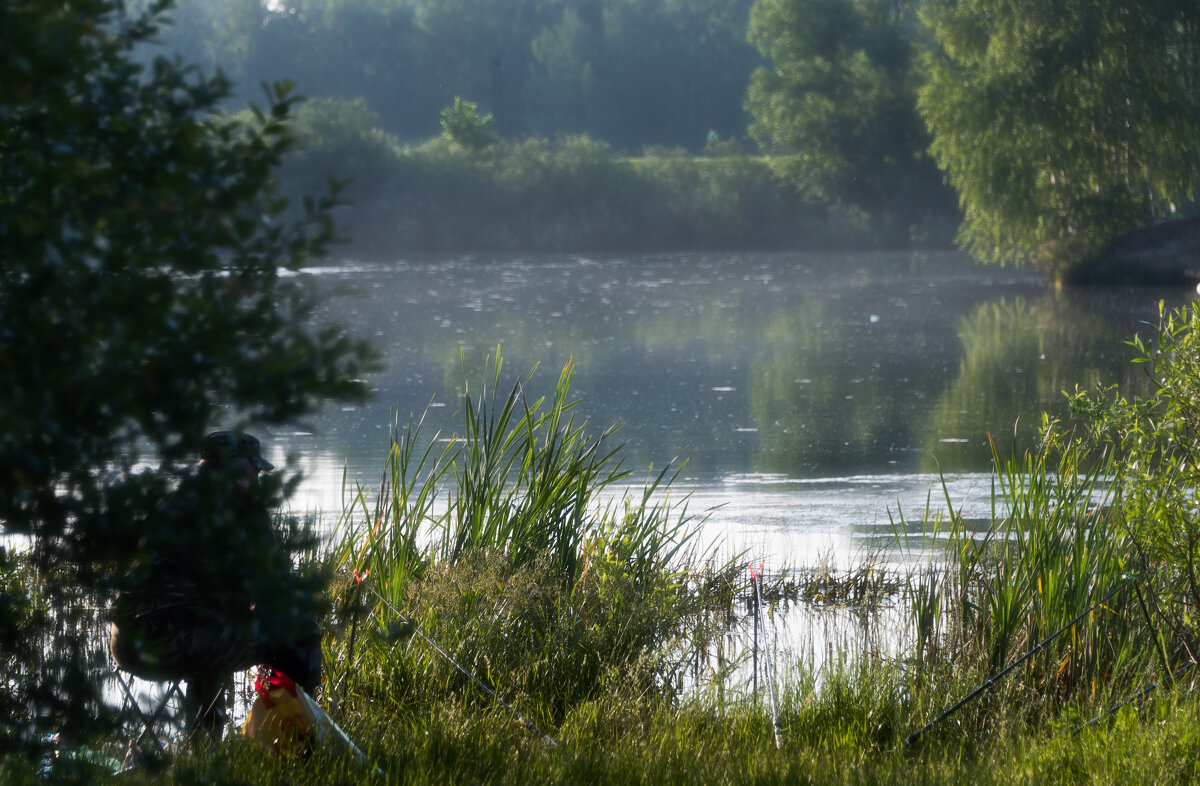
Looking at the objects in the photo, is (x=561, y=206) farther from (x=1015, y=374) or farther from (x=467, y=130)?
(x=1015, y=374)

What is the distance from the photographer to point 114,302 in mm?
1985

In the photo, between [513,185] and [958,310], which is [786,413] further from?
[513,185]

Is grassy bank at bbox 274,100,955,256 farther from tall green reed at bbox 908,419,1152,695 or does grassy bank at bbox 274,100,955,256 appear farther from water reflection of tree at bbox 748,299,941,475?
tall green reed at bbox 908,419,1152,695

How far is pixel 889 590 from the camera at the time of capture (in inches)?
277

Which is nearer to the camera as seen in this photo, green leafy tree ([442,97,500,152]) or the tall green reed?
the tall green reed

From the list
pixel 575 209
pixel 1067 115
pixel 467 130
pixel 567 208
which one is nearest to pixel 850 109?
pixel 575 209

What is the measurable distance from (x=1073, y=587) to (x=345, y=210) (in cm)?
4778

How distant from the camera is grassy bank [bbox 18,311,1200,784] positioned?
12.6ft

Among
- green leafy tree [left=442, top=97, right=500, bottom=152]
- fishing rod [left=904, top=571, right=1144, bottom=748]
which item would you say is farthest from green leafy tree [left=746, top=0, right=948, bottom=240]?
fishing rod [left=904, top=571, right=1144, bottom=748]

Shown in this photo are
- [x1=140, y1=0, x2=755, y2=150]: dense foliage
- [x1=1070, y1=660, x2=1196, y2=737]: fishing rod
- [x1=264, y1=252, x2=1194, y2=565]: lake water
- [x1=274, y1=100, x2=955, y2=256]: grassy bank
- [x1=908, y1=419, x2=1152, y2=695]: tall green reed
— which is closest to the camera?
[x1=1070, y1=660, x2=1196, y2=737]: fishing rod

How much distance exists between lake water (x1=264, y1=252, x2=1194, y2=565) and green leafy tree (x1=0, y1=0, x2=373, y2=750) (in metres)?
0.12

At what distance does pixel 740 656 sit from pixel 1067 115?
87.2 ft

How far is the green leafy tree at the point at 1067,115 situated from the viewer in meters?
28.7

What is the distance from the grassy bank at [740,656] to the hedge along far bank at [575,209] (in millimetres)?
45068
